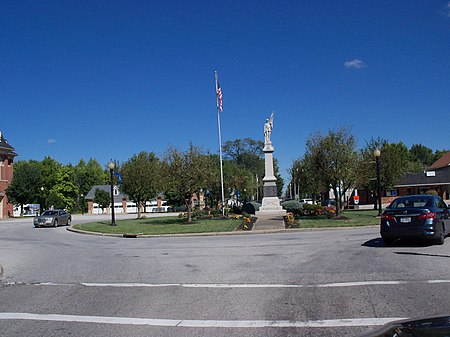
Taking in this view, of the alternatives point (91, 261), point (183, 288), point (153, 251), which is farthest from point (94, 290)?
point (153, 251)

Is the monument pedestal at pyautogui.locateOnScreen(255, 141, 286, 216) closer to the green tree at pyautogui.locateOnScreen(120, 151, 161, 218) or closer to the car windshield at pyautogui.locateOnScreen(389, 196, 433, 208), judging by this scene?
the green tree at pyautogui.locateOnScreen(120, 151, 161, 218)

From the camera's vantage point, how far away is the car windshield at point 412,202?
13.6 m

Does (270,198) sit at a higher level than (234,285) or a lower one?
higher

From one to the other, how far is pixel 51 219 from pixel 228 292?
31.2 metres

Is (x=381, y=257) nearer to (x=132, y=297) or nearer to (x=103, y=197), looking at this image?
(x=132, y=297)

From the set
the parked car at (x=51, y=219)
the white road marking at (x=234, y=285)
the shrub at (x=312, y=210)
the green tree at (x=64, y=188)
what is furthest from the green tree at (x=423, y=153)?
the white road marking at (x=234, y=285)

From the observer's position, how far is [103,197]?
3189 inches

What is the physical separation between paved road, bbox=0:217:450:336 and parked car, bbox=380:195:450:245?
405 millimetres

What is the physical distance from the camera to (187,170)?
28.4 metres

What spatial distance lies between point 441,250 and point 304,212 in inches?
794

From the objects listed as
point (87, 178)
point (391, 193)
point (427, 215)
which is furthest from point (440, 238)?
point (87, 178)

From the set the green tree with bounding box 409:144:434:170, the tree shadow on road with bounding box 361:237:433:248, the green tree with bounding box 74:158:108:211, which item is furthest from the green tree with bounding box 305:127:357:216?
the green tree with bounding box 409:144:434:170

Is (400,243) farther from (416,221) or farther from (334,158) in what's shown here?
(334,158)

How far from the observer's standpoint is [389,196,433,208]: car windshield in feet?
44.5
